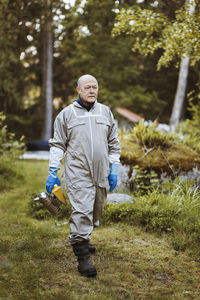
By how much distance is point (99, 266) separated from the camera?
3551 millimetres

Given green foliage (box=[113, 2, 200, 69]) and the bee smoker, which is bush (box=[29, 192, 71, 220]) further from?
green foliage (box=[113, 2, 200, 69])

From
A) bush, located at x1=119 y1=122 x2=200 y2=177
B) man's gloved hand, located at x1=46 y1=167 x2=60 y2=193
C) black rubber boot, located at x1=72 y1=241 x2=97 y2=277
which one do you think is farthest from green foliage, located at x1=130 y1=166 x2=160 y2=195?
man's gloved hand, located at x1=46 y1=167 x2=60 y2=193

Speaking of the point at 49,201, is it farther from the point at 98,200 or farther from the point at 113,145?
the point at 113,145

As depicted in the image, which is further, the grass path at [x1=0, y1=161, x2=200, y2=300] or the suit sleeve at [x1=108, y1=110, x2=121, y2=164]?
the suit sleeve at [x1=108, y1=110, x2=121, y2=164]

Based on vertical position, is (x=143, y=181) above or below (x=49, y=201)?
below

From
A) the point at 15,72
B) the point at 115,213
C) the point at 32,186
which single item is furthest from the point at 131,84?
the point at 115,213

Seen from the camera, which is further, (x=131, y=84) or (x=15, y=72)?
(x=131, y=84)

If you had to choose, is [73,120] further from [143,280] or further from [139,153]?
[139,153]

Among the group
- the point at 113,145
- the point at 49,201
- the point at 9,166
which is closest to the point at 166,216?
the point at 113,145

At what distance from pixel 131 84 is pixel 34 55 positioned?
645 cm

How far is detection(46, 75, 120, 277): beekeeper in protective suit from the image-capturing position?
3312 mm

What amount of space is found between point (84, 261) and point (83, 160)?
97 centimetres

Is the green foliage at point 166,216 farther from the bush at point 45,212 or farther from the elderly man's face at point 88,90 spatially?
the elderly man's face at point 88,90

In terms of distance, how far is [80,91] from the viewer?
348 cm
